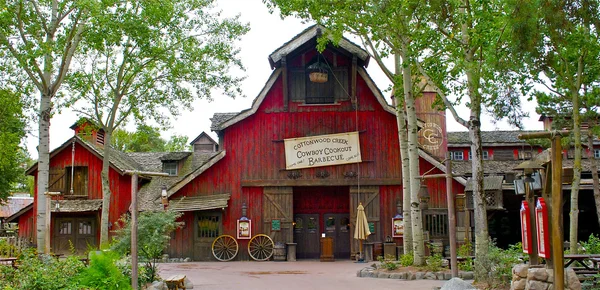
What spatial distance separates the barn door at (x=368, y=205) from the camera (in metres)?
25.4

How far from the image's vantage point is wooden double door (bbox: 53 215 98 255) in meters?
30.3

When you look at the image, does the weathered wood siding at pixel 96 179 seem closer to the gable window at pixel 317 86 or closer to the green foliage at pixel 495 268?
the gable window at pixel 317 86

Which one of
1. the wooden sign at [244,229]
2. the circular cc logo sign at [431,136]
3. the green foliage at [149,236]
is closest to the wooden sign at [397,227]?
the wooden sign at [244,229]

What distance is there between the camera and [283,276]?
1861 centimetres

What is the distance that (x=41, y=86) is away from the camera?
17.4m

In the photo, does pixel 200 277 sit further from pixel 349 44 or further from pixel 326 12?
pixel 349 44

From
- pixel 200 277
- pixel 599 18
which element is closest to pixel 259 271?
pixel 200 277

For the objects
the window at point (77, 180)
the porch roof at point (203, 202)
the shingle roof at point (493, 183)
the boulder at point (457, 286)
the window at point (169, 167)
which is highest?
the window at point (169, 167)

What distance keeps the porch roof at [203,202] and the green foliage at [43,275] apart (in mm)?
10838

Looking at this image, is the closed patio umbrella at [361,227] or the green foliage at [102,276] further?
the closed patio umbrella at [361,227]

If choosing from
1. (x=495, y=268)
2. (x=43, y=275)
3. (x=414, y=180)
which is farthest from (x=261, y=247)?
(x=43, y=275)

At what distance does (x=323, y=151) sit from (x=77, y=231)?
43.1ft

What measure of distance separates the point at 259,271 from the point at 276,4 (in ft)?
27.3

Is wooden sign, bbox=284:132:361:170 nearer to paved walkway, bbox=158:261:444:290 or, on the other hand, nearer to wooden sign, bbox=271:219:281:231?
wooden sign, bbox=271:219:281:231
